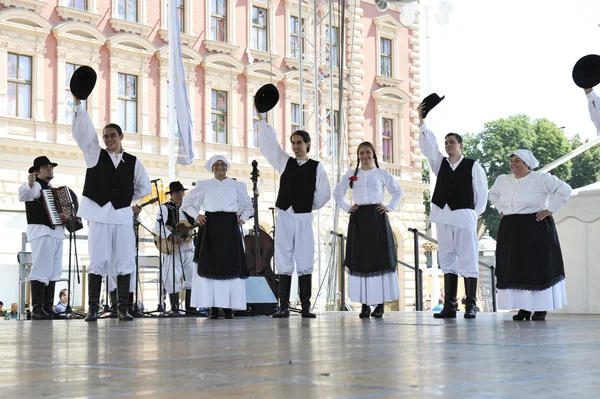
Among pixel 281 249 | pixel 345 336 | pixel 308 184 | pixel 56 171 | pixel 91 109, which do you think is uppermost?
pixel 91 109

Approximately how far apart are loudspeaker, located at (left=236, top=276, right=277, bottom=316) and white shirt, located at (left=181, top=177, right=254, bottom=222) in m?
1.29

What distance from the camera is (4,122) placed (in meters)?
20.0

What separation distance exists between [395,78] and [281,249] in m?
22.3

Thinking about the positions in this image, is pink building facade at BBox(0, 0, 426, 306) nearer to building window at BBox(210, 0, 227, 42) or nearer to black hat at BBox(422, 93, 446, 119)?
building window at BBox(210, 0, 227, 42)

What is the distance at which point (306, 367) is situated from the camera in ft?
8.77

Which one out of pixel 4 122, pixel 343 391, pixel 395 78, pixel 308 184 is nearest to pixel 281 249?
pixel 308 184

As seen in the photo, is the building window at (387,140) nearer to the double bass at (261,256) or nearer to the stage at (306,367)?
the double bass at (261,256)

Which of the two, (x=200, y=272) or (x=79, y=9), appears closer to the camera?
(x=200, y=272)

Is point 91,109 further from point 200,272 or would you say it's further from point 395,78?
point 200,272

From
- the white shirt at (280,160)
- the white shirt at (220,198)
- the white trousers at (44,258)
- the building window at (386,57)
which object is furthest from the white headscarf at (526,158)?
the building window at (386,57)

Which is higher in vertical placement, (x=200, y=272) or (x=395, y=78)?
(x=395, y=78)

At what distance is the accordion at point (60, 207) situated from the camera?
30.2ft

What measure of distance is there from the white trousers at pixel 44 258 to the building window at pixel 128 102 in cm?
1344

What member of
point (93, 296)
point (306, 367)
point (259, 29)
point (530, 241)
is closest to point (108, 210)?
point (93, 296)
